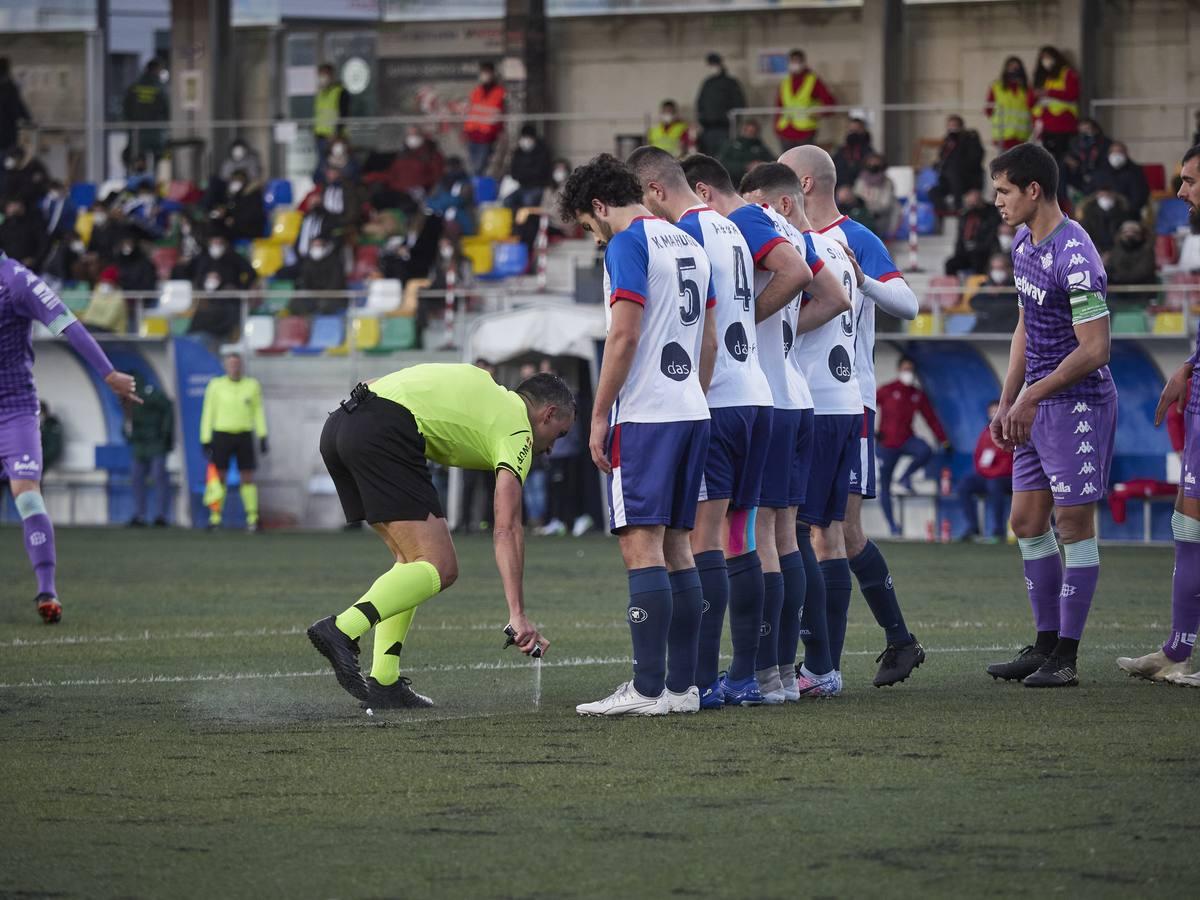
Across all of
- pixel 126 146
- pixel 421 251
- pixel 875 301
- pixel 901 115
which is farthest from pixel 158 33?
pixel 875 301

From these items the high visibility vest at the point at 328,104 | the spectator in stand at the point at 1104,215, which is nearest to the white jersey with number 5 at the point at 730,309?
the spectator in stand at the point at 1104,215

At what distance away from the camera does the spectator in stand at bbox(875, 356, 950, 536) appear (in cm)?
2103

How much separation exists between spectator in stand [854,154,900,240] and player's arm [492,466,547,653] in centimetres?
1643

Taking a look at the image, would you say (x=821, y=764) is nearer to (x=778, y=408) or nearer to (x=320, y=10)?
(x=778, y=408)

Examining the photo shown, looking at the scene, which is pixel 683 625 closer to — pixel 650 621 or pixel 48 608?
pixel 650 621

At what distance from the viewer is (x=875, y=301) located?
25.6ft

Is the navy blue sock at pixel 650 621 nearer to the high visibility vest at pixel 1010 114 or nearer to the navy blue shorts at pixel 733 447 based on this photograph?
the navy blue shorts at pixel 733 447

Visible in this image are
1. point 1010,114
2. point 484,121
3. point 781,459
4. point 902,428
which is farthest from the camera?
point 484,121

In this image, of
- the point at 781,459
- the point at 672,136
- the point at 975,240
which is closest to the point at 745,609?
the point at 781,459

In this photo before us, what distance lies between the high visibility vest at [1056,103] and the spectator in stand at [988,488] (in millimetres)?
4465

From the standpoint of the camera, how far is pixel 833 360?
25.3 feet

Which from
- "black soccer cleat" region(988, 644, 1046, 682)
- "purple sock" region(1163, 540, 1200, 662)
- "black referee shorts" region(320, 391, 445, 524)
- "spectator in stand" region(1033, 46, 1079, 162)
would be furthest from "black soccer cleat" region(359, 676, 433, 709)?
"spectator in stand" region(1033, 46, 1079, 162)

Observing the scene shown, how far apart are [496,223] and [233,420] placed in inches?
197

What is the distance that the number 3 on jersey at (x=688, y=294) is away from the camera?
684cm
